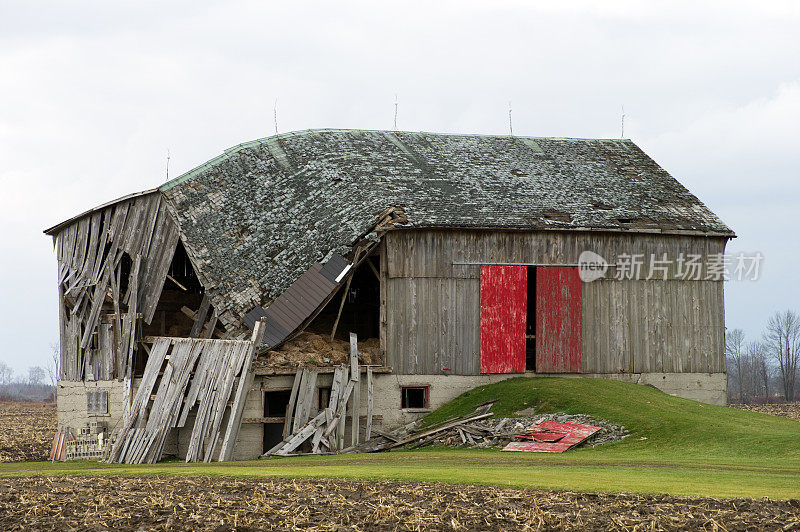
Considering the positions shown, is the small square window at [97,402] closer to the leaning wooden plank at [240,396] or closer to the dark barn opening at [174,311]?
the dark barn opening at [174,311]

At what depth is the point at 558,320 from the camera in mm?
35312

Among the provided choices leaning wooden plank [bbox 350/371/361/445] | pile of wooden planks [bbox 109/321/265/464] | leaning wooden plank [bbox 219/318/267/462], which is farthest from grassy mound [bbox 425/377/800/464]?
pile of wooden planks [bbox 109/321/265/464]

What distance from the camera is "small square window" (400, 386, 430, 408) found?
1315 inches

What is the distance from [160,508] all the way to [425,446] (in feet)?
47.1

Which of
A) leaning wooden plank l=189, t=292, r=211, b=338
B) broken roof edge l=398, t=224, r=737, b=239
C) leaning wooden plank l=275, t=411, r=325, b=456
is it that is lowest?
leaning wooden plank l=275, t=411, r=325, b=456

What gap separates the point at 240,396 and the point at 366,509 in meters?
13.6

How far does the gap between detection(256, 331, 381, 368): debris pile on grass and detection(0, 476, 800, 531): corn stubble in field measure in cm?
1170

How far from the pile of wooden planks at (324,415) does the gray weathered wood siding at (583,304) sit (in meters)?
1.90

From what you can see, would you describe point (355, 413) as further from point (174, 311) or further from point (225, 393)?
point (174, 311)

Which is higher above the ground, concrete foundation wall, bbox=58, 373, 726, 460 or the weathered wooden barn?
the weathered wooden barn

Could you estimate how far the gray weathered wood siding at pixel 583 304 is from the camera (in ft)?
110

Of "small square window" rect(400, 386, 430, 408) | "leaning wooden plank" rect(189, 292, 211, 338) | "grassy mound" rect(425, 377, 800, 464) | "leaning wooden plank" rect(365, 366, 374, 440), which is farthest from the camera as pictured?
"leaning wooden plank" rect(189, 292, 211, 338)

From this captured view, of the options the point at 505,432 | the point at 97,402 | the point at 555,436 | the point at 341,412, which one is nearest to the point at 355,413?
the point at 341,412

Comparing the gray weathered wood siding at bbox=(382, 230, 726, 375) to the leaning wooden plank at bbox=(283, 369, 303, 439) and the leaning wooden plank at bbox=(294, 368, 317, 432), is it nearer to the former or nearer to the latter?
the leaning wooden plank at bbox=(294, 368, 317, 432)
